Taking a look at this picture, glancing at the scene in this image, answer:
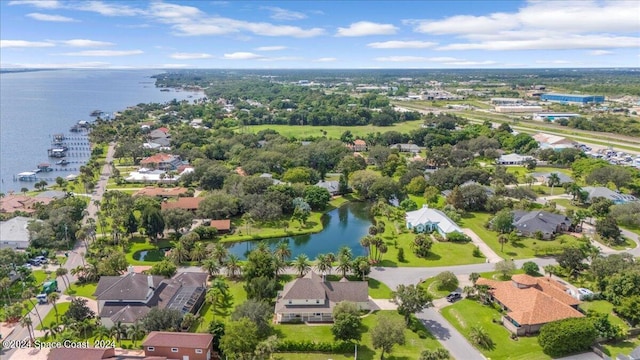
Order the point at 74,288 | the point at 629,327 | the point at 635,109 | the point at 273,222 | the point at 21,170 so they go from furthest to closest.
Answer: the point at 635,109
the point at 21,170
the point at 273,222
the point at 74,288
the point at 629,327

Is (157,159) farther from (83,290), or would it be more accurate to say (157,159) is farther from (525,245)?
(525,245)

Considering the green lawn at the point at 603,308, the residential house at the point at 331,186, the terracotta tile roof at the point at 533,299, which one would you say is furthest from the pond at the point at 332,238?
the green lawn at the point at 603,308

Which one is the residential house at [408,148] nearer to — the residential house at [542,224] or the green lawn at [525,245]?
the green lawn at [525,245]

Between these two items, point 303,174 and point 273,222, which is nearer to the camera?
point 273,222

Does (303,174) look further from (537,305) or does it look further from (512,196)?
(537,305)

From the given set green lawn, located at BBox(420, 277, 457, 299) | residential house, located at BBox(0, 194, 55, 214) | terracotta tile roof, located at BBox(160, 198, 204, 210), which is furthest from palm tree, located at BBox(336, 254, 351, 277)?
residential house, located at BBox(0, 194, 55, 214)

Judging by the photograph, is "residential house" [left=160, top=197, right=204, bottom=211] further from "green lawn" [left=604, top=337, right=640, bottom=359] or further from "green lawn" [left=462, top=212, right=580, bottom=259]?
"green lawn" [left=604, top=337, right=640, bottom=359]

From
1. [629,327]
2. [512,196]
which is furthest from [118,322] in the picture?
[512,196]

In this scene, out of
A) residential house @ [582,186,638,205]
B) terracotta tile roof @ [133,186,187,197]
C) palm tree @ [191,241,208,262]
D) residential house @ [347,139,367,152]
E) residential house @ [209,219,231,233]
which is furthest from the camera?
residential house @ [347,139,367,152]
